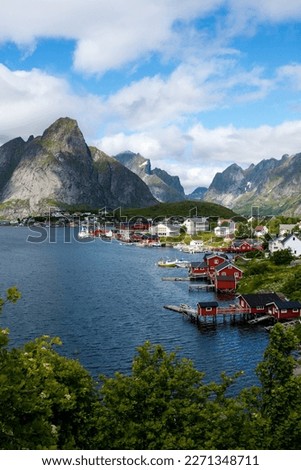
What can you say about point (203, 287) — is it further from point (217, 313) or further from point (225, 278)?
point (217, 313)

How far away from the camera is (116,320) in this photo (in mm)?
61500

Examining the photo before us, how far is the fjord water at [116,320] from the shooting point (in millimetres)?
46438

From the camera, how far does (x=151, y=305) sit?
71.2m

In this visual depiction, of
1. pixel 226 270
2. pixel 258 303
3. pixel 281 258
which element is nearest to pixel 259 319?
pixel 258 303

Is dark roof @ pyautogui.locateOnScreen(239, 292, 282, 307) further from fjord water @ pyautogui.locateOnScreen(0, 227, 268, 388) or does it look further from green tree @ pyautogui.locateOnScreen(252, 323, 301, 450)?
green tree @ pyautogui.locateOnScreen(252, 323, 301, 450)

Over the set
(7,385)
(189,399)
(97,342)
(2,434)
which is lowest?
(97,342)

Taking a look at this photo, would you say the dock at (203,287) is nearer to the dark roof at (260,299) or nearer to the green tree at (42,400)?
the dark roof at (260,299)

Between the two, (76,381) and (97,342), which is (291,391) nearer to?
(76,381)

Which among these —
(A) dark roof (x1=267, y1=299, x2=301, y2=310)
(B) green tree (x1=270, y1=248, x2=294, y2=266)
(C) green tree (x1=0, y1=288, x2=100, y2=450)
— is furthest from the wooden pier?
(C) green tree (x1=0, y1=288, x2=100, y2=450)

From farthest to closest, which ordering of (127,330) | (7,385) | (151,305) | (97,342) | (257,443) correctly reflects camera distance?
1. (151,305)
2. (127,330)
3. (97,342)
4. (257,443)
5. (7,385)

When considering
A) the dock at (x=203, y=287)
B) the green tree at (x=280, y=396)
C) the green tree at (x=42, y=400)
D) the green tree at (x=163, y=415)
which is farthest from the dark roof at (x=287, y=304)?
the green tree at (x=42, y=400)

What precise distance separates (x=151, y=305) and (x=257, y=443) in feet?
173

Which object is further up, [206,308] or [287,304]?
[287,304]

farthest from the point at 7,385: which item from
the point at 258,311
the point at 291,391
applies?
the point at 258,311
